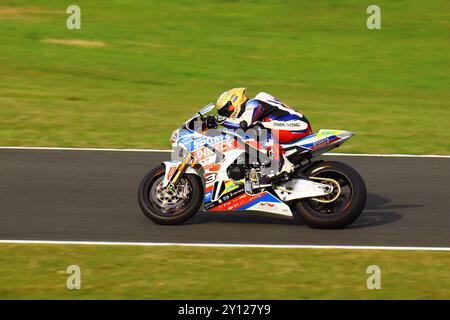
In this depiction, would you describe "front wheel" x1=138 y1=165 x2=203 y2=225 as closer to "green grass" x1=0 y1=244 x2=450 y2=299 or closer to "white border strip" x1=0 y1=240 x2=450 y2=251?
"white border strip" x1=0 y1=240 x2=450 y2=251

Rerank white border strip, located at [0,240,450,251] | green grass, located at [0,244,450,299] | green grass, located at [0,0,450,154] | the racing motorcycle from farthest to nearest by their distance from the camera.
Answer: green grass, located at [0,0,450,154], the racing motorcycle, white border strip, located at [0,240,450,251], green grass, located at [0,244,450,299]

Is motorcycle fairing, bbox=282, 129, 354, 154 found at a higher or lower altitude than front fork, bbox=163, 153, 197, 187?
higher

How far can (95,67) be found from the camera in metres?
22.8

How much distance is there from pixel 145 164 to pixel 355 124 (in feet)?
16.6

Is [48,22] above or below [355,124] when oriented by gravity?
above

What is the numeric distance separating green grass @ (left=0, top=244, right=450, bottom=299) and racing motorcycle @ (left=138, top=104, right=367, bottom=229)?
883 millimetres

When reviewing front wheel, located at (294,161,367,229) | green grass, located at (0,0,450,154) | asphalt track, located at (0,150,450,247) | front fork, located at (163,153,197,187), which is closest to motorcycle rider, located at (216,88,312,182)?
front wheel, located at (294,161,367,229)

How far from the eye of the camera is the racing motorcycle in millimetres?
11102

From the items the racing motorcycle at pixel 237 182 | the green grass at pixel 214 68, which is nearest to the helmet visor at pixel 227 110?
the racing motorcycle at pixel 237 182

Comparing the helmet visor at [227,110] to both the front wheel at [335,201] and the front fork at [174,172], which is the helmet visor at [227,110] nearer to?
the front fork at [174,172]

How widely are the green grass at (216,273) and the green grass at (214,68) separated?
591 centimetres
